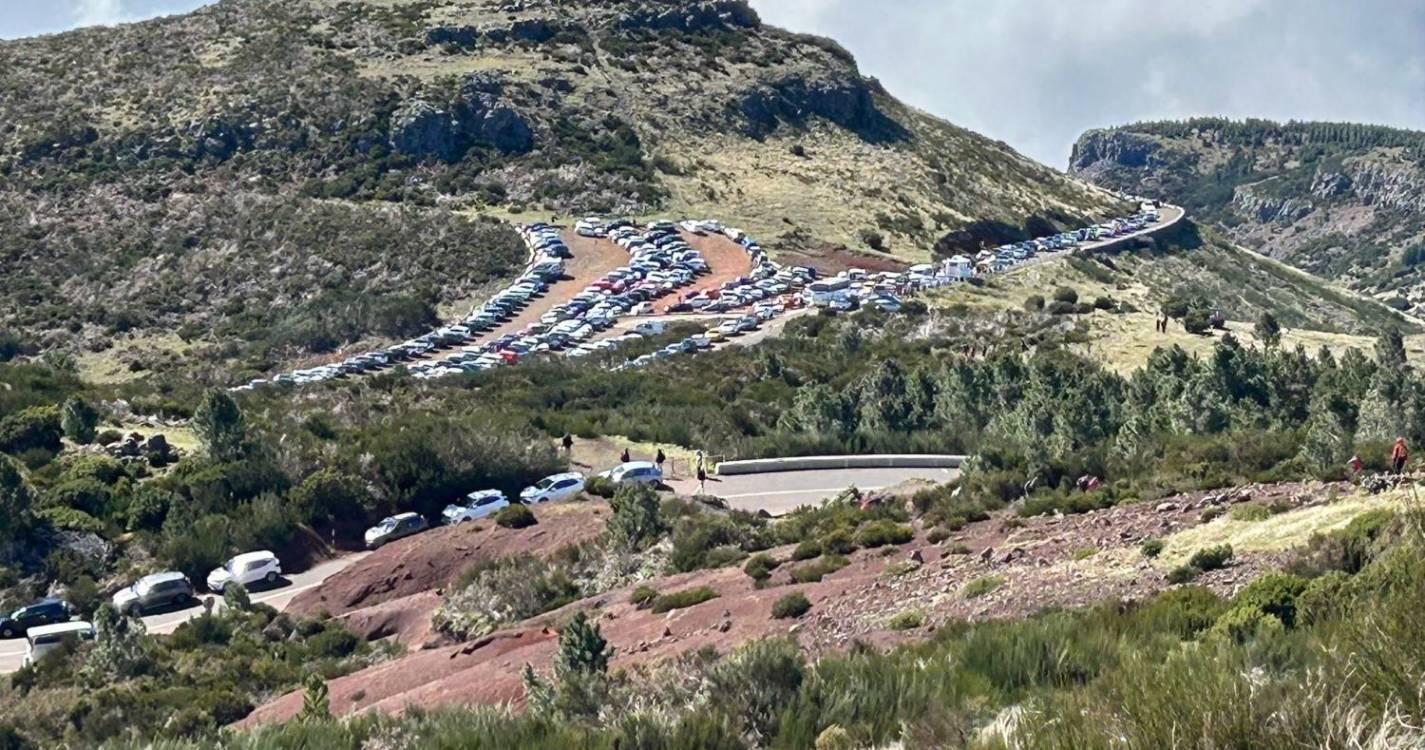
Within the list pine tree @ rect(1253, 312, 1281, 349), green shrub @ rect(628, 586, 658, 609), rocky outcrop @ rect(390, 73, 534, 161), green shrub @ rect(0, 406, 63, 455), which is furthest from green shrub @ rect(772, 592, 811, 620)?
rocky outcrop @ rect(390, 73, 534, 161)

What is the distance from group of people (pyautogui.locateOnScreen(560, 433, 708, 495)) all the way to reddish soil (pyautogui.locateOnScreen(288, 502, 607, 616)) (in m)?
5.87

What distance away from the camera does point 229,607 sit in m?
26.1

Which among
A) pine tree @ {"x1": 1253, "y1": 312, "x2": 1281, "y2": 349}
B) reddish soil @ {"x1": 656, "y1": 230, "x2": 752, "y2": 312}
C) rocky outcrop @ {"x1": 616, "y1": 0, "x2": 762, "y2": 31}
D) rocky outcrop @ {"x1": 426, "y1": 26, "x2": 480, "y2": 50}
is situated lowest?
pine tree @ {"x1": 1253, "y1": 312, "x2": 1281, "y2": 349}

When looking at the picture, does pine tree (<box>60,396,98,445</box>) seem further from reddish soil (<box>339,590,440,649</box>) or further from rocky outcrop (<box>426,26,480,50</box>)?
rocky outcrop (<box>426,26,480,50</box>)

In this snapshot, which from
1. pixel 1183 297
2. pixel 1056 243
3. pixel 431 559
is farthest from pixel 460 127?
pixel 431 559

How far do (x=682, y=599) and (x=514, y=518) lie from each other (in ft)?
33.8

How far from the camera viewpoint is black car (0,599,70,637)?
86.6 feet

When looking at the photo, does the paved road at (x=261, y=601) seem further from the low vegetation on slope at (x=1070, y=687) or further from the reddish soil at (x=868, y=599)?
the low vegetation on slope at (x=1070, y=687)

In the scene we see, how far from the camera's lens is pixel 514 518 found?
28.4 meters

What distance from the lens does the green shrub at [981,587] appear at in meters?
15.5

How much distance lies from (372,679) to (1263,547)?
11.3 metres

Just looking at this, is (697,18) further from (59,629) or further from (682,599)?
(682,599)

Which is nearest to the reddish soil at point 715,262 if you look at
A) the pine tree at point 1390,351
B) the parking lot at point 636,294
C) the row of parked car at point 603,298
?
the parking lot at point 636,294

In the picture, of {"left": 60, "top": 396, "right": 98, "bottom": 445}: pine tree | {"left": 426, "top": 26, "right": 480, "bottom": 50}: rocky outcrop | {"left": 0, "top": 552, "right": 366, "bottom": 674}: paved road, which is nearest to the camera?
{"left": 0, "top": 552, "right": 366, "bottom": 674}: paved road
